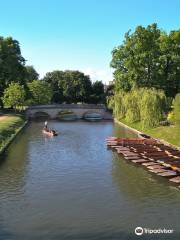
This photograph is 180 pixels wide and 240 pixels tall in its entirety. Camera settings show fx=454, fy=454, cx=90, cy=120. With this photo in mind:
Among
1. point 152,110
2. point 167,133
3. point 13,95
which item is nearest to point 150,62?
point 152,110

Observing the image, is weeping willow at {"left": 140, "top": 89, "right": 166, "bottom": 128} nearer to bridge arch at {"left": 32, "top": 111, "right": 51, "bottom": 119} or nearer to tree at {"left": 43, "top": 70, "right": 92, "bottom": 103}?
bridge arch at {"left": 32, "top": 111, "right": 51, "bottom": 119}

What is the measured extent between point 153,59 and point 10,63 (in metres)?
31.0

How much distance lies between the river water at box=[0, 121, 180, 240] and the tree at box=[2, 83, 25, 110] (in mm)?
41045

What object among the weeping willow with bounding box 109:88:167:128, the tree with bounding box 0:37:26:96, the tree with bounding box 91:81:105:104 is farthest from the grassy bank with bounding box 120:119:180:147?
the tree with bounding box 91:81:105:104

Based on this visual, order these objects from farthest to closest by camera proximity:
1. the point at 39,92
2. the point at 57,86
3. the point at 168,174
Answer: the point at 57,86
the point at 39,92
the point at 168,174

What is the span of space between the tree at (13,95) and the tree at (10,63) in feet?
13.4

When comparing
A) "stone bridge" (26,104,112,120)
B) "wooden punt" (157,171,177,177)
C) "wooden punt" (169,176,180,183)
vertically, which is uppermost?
"stone bridge" (26,104,112,120)

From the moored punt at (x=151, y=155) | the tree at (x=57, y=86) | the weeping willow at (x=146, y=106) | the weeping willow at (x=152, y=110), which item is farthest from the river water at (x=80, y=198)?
the tree at (x=57, y=86)

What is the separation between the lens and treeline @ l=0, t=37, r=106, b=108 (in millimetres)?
88000

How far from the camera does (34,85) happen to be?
105062 millimetres

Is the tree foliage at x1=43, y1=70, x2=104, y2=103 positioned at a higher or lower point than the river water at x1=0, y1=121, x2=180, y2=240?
higher

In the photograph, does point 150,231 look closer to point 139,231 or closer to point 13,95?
point 139,231

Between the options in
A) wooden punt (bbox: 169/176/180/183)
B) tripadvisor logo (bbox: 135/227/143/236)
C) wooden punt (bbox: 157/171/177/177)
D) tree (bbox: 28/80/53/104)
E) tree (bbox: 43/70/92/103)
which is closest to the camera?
tripadvisor logo (bbox: 135/227/143/236)

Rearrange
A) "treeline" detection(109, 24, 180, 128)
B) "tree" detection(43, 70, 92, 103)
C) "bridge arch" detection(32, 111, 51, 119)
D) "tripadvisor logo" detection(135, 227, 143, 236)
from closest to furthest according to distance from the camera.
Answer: "tripadvisor logo" detection(135, 227, 143, 236) → "treeline" detection(109, 24, 180, 128) → "bridge arch" detection(32, 111, 51, 119) → "tree" detection(43, 70, 92, 103)
